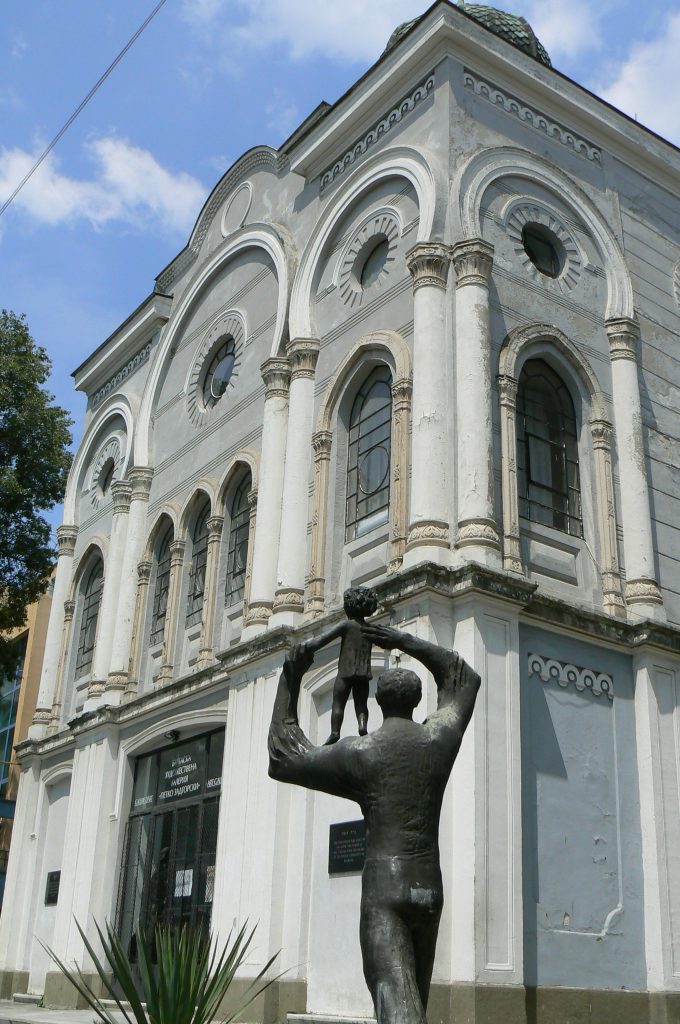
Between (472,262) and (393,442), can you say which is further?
(393,442)

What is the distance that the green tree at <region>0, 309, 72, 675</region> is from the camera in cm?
2027

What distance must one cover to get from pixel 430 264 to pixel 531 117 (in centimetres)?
359

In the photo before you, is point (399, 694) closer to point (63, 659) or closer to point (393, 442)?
point (393, 442)

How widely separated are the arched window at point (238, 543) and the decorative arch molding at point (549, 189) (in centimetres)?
555

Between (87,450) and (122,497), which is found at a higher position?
(87,450)

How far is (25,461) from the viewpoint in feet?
67.3

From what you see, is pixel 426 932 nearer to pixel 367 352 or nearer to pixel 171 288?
pixel 367 352

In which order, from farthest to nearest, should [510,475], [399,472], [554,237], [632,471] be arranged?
[554,237]
[632,471]
[399,472]
[510,475]

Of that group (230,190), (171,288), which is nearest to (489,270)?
(230,190)

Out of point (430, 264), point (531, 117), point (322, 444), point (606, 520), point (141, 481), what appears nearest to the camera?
point (430, 264)

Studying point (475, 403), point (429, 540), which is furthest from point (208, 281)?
point (429, 540)

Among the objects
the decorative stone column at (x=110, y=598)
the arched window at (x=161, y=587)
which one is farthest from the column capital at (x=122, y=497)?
the arched window at (x=161, y=587)

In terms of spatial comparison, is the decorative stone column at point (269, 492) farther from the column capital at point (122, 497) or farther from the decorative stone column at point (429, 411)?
the column capital at point (122, 497)

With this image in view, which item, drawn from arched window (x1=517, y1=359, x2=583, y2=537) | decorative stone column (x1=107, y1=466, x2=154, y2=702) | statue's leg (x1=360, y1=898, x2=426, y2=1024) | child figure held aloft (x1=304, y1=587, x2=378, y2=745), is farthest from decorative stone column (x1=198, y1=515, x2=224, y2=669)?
statue's leg (x1=360, y1=898, x2=426, y2=1024)
